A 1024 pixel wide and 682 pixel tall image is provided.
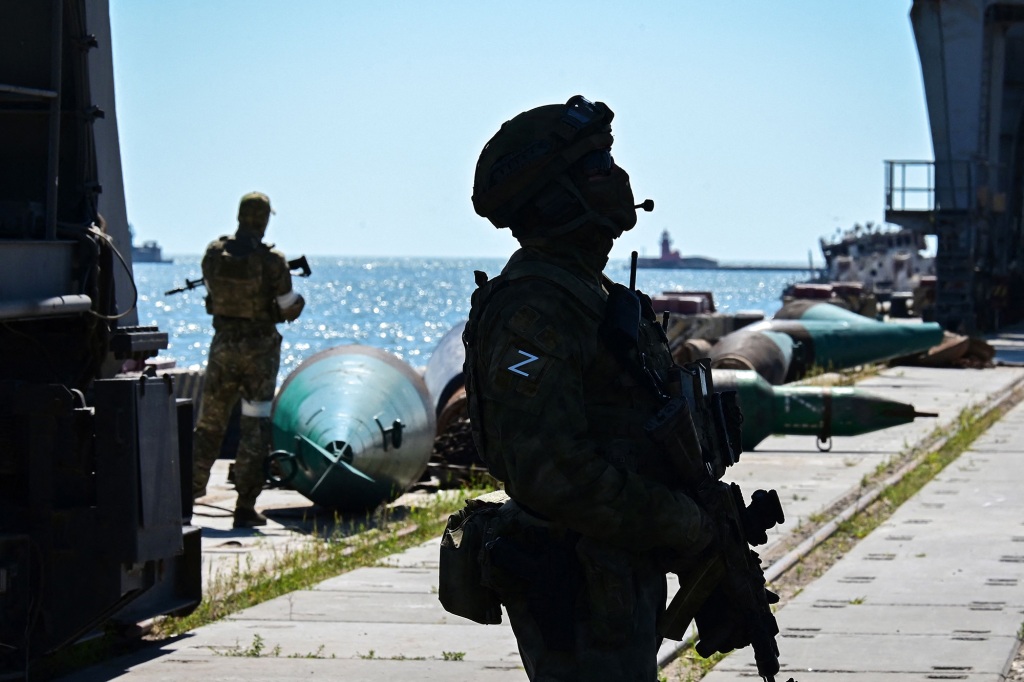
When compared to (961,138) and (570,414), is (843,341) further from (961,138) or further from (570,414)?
(570,414)

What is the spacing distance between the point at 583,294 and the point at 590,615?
2.67ft

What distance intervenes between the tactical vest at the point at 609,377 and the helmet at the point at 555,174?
0.16 meters

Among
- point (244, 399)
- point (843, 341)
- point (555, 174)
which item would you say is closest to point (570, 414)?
point (555, 174)

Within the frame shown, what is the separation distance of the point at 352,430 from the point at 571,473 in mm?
7444

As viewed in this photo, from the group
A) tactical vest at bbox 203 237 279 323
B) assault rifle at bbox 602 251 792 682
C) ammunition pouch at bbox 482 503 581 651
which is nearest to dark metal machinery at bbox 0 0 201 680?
ammunition pouch at bbox 482 503 581 651

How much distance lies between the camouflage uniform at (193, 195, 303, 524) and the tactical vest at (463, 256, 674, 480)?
6.82 meters

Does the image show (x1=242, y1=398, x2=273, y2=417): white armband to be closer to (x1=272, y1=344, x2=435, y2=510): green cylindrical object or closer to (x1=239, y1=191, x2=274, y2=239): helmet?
(x1=272, y1=344, x2=435, y2=510): green cylindrical object

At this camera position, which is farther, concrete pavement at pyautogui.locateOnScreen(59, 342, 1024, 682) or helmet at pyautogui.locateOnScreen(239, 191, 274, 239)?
helmet at pyautogui.locateOnScreen(239, 191, 274, 239)

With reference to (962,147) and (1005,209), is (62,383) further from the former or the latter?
(1005,209)

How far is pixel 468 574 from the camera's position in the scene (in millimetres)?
4188

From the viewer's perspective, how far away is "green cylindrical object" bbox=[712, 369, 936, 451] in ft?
50.0

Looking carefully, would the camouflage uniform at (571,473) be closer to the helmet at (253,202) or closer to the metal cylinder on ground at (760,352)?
the helmet at (253,202)

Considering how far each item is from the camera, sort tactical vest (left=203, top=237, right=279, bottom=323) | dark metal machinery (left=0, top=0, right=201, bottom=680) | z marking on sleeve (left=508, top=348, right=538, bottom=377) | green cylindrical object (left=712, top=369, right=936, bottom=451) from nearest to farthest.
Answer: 1. z marking on sleeve (left=508, top=348, right=538, bottom=377)
2. dark metal machinery (left=0, top=0, right=201, bottom=680)
3. tactical vest (left=203, top=237, right=279, bottom=323)
4. green cylindrical object (left=712, top=369, right=936, bottom=451)

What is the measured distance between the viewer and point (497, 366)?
12.7 ft
